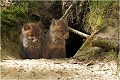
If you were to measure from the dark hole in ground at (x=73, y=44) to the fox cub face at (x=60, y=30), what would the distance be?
151cm

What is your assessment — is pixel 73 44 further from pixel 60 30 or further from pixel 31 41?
pixel 31 41

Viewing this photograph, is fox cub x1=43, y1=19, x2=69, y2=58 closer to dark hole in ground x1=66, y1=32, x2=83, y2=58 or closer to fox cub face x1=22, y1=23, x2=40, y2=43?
fox cub face x1=22, y1=23, x2=40, y2=43

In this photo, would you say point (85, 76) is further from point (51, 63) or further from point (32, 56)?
point (32, 56)

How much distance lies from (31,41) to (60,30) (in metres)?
0.62

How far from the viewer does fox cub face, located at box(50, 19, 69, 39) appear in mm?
6289

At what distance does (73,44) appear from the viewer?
8.27 meters

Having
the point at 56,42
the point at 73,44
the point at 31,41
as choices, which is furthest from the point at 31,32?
the point at 73,44

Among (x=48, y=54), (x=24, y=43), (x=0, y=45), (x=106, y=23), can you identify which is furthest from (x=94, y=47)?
(x=0, y=45)

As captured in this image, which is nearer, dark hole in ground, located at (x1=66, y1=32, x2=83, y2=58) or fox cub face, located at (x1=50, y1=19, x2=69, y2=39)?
fox cub face, located at (x1=50, y1=19, x2=69, y2=39)

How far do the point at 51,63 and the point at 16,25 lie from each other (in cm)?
254

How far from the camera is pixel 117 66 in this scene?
4.87 meters

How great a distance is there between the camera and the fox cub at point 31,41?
6.25 meters

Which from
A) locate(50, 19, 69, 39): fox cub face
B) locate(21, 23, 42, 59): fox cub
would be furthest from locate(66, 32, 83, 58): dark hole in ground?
locate(21, 23, 42, 59): fox cub

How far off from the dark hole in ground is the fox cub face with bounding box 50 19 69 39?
151 centimetres
